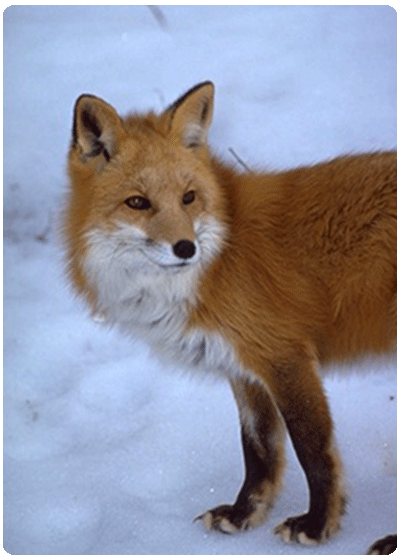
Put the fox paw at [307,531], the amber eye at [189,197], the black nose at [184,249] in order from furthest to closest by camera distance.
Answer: the amber eye at [189,197], the fox paw at [307,531], the black nose at [184,249]

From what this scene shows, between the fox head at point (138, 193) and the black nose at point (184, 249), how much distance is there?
0.03 meters

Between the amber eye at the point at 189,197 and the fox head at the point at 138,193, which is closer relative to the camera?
the fox head at the point at 138,193

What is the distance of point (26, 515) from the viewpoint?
127 inches

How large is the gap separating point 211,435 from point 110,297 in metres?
0.99

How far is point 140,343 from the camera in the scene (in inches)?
124

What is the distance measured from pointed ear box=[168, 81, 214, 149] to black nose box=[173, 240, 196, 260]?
0.52 metres

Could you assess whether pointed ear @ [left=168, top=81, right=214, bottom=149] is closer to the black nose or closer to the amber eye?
the amber eye

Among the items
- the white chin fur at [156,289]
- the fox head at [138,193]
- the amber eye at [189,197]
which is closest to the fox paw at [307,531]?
the white chin fur at [156,289]

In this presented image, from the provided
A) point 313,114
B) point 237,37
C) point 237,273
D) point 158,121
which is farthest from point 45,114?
point 237,273

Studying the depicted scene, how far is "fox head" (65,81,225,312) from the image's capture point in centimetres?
278

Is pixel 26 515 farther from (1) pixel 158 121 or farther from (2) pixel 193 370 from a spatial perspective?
(1) pixel 158 121

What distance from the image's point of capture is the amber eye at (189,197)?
2.88 metres

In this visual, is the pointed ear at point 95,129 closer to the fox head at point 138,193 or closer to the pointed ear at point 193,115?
the fox head at point 138,193

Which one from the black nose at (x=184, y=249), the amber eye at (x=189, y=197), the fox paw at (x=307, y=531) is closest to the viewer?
the black nose at (x=184, y=249)
